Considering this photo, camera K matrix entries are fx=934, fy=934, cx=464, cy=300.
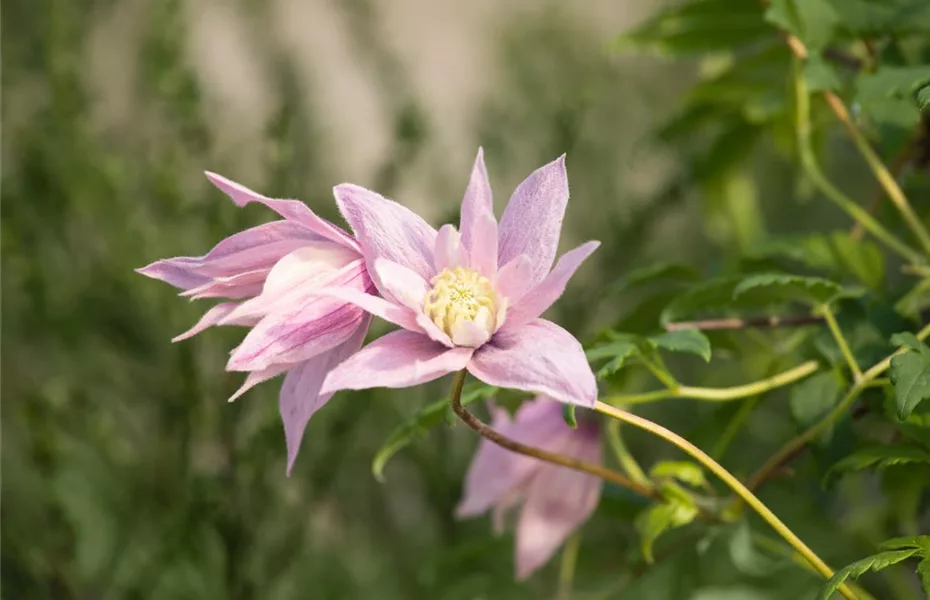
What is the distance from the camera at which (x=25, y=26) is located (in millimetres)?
953

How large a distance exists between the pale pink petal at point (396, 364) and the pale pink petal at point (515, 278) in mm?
22

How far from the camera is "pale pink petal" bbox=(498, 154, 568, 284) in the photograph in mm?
264

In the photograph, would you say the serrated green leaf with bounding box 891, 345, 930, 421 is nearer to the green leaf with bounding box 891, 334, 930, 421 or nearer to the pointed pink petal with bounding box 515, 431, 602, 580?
the green leaf with bounding box 891, 334, 930, 421

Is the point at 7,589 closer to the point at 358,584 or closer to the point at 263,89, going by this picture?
the point at 358,584

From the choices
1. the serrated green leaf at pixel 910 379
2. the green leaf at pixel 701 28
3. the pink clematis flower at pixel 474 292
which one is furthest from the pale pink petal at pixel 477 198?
the green leaf at pixel 701 28

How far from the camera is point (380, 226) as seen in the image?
0.88 feet

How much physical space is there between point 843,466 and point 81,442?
55 cm

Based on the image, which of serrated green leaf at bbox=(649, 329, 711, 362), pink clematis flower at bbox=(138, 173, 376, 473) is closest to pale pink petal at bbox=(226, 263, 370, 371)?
pink clematis flower at bbox=(138, 173, 376, 473)

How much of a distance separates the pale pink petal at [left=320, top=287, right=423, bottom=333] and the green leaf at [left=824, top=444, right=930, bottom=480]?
6.3 inches

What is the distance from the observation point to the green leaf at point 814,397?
13.9 inches

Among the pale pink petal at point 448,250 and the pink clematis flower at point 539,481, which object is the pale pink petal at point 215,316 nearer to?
the pale pink petal at point 448,250

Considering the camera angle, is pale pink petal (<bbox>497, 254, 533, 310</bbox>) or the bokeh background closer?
pale pink petal (<bbox>497, 254, 533, 310</bbox>)

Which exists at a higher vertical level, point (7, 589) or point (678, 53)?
point (678, 53)

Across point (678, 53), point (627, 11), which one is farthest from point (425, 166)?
point (627, 11)
